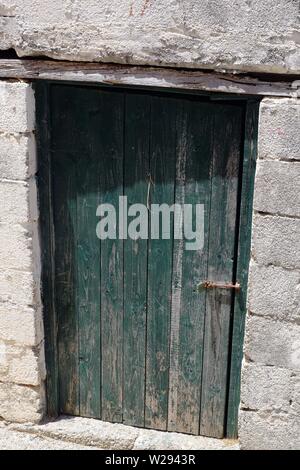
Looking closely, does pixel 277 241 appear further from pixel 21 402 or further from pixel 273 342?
pixel 21 402

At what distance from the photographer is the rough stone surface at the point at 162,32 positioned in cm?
343

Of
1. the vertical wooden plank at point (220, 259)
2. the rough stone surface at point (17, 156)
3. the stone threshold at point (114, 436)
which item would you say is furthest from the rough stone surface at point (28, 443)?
the rough stone surface at point (17, 156)

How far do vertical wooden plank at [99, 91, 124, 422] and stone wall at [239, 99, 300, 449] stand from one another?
826 mm

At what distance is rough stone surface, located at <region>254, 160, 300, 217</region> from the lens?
3.59m

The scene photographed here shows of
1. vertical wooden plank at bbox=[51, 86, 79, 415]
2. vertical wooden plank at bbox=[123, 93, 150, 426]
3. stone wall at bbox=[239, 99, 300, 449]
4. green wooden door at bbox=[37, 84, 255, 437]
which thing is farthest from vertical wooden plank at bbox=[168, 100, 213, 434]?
vertical wooden plank at bbox=[51, 86, 79, 415]

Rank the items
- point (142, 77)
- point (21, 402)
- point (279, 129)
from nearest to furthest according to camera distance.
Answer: point (279, 129) < point (142, 77) < point (21, 402)

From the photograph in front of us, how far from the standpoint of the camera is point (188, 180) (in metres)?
3.91

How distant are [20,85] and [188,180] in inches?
42.8

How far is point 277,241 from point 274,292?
0.30 m

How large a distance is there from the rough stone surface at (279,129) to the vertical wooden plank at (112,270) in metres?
0.84

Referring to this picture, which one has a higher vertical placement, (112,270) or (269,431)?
(112,270)

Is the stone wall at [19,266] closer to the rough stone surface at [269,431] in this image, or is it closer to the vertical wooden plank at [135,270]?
the vertical wooden plank at [135,270]

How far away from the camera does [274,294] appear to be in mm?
3816

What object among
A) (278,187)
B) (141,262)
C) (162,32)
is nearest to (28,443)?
(141,262)
